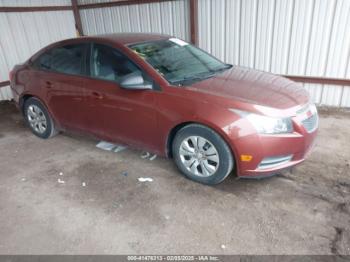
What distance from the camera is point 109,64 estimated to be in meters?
3.50

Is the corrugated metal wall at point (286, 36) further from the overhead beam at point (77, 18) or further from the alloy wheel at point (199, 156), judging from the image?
the overhead beam at point (77, 18)

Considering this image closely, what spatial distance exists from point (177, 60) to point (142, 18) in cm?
393

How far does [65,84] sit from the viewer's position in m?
3.86

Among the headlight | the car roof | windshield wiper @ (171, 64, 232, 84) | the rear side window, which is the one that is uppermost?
the car roof

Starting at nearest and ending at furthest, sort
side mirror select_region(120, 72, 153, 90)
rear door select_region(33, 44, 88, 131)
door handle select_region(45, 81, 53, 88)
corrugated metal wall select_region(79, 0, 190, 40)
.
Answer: side mirror select_region(120, 72, 153, 90), rear door select_region(33, 44, 88, 131), door handle select_region(45, 81, 53, 88), corrugated metal wall select_region(79, 0, 190, 40)

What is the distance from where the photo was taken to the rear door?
374cm

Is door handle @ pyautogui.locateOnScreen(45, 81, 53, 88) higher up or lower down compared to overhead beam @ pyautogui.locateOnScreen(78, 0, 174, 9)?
lower down

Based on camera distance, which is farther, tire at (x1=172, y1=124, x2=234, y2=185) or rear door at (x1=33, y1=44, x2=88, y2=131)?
rear door at (x1=33, y1=44, x2=88, y2=131)

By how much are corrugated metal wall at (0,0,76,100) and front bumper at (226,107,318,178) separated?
595 cm

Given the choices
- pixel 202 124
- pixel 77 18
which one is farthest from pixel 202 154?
pixel 77 18

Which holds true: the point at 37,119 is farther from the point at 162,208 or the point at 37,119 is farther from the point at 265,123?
the point at 265,123

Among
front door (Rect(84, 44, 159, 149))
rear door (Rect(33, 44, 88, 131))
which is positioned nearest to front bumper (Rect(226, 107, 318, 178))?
front door (Rect(84, 44, 159, 149))

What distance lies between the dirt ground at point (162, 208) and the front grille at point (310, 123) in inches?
23.6

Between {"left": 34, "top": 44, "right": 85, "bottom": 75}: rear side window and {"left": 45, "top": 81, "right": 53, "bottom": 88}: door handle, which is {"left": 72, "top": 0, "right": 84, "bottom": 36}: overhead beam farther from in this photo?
{"left": 45, "top": 81, "right": 53, "bottom": 88}: door handle
